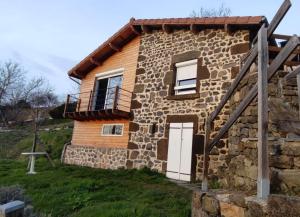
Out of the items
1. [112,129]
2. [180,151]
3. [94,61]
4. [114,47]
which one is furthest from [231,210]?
[94,61]

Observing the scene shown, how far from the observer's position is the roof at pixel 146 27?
851 cm

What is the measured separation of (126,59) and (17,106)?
22140 mm

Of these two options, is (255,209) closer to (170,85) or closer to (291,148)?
(291,148)

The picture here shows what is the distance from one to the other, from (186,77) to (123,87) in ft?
10.6

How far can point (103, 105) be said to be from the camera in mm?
13180

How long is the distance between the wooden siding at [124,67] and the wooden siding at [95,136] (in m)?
0.93

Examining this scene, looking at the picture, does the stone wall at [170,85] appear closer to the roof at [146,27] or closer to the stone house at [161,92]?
the stone house at [161,92]

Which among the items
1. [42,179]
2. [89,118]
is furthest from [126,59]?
[42,179]

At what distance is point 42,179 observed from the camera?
782 cm

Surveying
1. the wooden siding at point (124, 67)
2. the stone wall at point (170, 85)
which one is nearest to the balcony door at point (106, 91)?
the wooden siding at point (124, 67)

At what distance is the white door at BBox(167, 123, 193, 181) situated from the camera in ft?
28.5

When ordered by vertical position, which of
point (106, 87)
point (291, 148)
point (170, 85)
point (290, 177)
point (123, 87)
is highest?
point (106, 87)

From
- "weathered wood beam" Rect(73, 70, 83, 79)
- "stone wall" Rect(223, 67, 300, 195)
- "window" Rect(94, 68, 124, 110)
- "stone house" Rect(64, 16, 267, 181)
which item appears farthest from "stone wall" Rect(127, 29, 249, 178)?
"weathered wood beam" Rect(73, 70, 83, 79)

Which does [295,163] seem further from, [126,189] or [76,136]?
[76,136]
